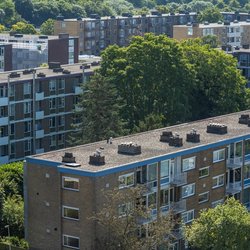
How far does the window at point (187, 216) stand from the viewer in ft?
194

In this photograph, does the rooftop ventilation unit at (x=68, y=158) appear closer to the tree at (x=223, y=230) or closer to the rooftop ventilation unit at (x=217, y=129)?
the tree at (x=223, y=230)

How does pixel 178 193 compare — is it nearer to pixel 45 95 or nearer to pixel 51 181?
pixel 51 181

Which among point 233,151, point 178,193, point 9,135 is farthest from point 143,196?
point 9,135

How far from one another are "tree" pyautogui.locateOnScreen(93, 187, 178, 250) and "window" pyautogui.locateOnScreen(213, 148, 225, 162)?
8.23 meters

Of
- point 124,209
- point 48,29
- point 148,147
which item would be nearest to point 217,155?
point 148,147

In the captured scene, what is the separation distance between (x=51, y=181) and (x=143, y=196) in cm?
561

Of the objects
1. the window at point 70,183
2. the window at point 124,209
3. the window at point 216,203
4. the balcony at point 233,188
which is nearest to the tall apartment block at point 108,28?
the balcony at point 233,188

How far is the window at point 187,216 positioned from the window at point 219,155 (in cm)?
398

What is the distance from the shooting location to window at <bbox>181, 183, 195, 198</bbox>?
5912 cm

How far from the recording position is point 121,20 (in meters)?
164

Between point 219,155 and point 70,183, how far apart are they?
1238 centimetres

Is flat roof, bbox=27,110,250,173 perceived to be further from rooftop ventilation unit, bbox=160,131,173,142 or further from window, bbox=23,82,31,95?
window, bbox=23,82,31,95

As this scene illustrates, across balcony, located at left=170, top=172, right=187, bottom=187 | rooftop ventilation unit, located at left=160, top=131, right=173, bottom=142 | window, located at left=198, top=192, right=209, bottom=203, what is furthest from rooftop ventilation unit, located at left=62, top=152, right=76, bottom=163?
window, located at left=198, top=192, right=209, bottom=203

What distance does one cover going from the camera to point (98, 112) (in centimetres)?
7775
